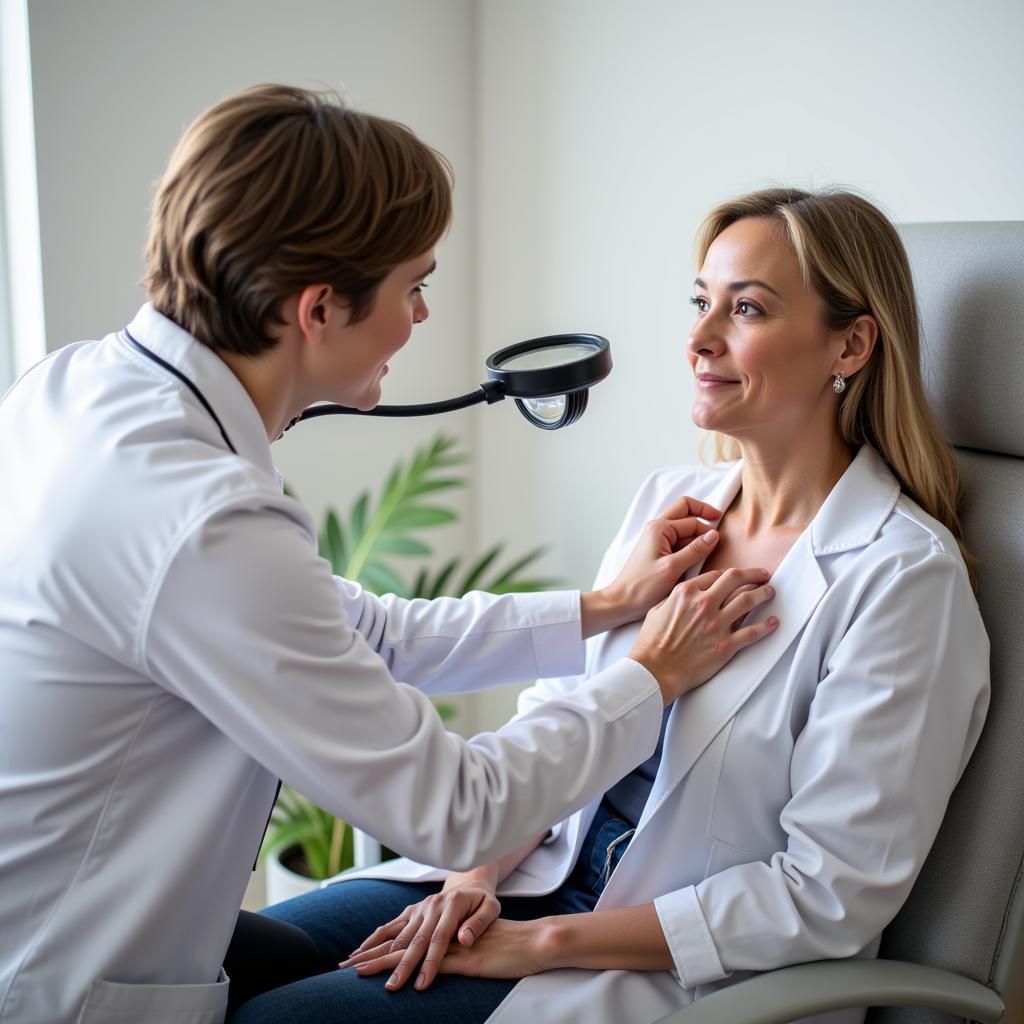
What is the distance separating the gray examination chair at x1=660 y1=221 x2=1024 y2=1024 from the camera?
3.43ft

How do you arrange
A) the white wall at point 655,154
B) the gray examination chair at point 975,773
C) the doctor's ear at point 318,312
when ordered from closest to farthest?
1. the doctor's ear at point 318,312
2. the gray examination chair at point 975,773
3. the white wall at point 655,154

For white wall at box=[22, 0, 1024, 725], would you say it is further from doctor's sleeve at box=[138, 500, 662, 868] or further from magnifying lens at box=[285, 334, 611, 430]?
doctor's sleeve at box=[138, 500, 662, 868]

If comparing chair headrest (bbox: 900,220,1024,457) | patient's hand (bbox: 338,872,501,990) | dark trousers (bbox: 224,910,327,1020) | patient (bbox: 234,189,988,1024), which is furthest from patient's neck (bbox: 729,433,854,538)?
dark trousers (bbox: 224,910,327,1020)

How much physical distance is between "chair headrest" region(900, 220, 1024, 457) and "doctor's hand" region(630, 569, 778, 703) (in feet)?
1.04

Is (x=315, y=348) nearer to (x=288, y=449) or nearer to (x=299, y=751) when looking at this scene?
(x=299, y=751)

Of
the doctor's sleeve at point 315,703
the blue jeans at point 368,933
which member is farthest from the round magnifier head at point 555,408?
the blue jeans at point 368,933

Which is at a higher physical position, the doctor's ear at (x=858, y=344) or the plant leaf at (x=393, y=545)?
the doctor's ear at (x=858, y=344)

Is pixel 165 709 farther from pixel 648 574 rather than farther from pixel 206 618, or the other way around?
pixel 648 574

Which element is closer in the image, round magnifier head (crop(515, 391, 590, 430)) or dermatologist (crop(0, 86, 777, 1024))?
dermatologist (crop(0, 86, 777, 1024))

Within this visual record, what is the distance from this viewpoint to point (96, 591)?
85cm

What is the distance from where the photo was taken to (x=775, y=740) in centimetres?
116

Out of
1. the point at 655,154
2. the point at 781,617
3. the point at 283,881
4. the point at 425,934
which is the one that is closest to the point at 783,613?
the point at 781,617

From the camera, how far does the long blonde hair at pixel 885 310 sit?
49.3 inches

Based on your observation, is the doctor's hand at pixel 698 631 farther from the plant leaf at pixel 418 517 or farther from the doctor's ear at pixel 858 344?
the plant leaf at pixel 418 517
